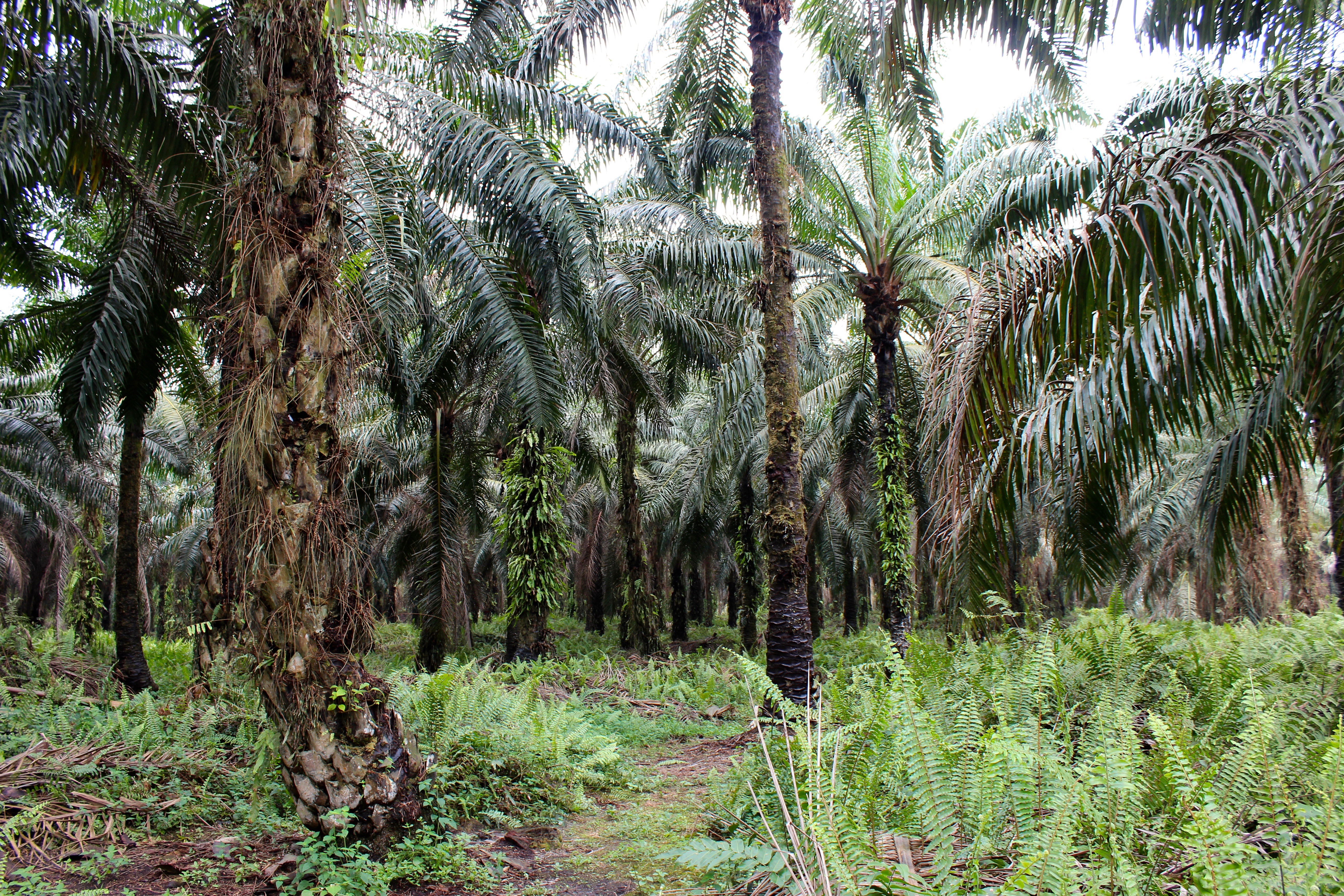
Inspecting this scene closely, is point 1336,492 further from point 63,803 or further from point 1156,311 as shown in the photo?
point 63,803

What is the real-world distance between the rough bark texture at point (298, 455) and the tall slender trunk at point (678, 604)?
18791mm

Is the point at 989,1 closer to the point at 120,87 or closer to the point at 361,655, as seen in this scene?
Result: the point at 361,655

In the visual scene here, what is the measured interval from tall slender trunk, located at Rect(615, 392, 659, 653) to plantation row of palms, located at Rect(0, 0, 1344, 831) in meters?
0.09

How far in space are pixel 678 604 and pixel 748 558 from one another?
480 centimetres

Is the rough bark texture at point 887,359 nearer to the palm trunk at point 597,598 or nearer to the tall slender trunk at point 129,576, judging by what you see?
the tall slender trunk at point 129,576

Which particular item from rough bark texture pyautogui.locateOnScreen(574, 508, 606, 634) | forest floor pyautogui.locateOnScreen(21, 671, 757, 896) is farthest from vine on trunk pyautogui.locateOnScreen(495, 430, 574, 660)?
rough bark texture pyautogui.locateOnScreen(574, 508, 606, 634)

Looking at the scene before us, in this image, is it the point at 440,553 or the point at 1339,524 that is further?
the point at 440,553

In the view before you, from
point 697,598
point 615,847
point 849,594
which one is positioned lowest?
point 615,847

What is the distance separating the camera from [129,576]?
912 centimetres

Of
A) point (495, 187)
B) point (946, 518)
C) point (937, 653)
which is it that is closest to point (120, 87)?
point (495, 187)

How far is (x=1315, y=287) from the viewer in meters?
3.50

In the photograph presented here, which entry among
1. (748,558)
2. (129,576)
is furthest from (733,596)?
(129,576)

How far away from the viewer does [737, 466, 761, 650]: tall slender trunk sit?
18.5 metres

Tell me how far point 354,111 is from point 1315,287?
499 cm
